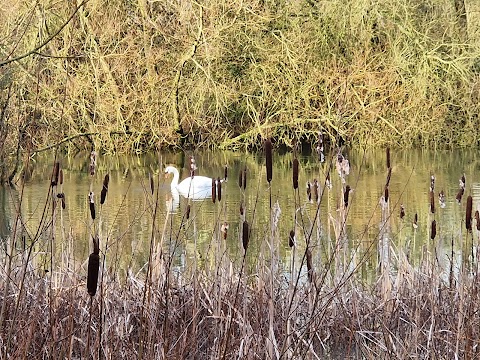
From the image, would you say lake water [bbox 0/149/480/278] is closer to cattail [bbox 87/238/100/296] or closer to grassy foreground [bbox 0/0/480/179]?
grassy foreground [bbox 0/0/480/179]

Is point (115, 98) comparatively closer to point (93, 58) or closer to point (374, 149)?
point (93, 58)

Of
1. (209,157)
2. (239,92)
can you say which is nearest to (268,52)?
(239,92)

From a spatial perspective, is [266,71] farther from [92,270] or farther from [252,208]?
[92,270]

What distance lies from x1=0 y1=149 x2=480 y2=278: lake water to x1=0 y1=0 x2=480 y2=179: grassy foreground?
0.59m

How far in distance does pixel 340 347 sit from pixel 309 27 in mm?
11558

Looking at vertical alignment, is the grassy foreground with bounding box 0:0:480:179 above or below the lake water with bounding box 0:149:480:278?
above

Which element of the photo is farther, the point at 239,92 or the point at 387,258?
the point at 239,92

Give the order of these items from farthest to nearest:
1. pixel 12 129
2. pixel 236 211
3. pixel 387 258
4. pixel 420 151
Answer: pixel 420 151 < pixel 12 129 < pixel 236 211 < pixel 387 258

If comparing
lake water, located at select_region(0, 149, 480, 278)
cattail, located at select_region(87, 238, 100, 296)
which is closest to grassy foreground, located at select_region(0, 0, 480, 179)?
A: lake water, located at select_region(0, 149, 480, 278)

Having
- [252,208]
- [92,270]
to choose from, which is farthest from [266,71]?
[92,270]

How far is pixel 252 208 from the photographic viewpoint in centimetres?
856

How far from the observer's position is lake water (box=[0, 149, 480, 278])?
16.1 feet

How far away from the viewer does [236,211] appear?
836cm

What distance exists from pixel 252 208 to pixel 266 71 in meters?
5.88
